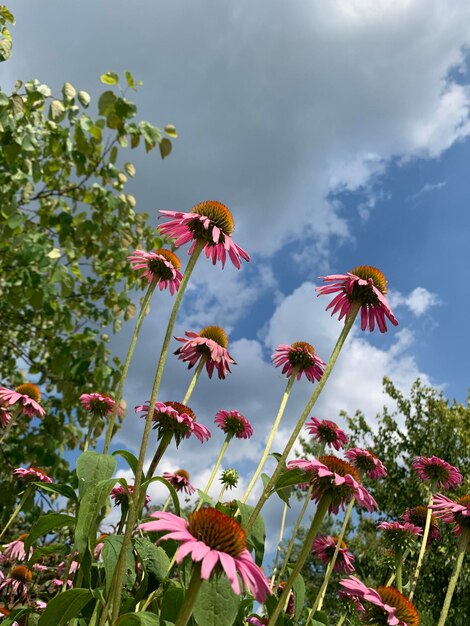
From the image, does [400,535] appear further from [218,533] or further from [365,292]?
[218,533]

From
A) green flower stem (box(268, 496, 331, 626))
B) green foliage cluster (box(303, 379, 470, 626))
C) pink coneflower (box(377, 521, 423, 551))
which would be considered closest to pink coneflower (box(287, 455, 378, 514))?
green flower stem (box(268, 496, 331, 626))

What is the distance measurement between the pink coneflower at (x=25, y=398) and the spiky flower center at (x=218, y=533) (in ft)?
6.72

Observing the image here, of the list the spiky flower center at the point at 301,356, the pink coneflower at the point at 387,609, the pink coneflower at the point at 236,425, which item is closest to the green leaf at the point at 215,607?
the pink coneflower at the point at 387,609


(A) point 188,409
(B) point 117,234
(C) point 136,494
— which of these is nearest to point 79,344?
(B) point 117,234

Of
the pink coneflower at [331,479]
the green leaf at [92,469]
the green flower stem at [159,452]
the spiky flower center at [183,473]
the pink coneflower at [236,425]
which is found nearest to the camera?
the green leaf at [92,469]

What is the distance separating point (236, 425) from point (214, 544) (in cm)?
184

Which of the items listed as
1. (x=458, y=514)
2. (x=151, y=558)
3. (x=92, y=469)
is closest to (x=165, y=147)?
(x=458, y=514)

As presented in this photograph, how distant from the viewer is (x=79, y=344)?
15.4 ft

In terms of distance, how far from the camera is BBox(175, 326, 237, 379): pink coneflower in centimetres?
211

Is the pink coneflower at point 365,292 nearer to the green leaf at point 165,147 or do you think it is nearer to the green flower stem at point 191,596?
the green flower stem at point 191,596

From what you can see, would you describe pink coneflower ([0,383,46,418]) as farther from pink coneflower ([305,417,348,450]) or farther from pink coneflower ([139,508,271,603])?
pink coneflower ([139,508,271,603])

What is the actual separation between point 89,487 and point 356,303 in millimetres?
880

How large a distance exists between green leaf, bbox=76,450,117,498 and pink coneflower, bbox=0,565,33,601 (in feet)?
5.20

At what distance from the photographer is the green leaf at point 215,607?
1118mm
